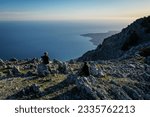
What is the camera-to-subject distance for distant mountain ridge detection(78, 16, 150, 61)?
83.6 meters

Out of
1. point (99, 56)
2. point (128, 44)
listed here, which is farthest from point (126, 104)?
point (99, 56)

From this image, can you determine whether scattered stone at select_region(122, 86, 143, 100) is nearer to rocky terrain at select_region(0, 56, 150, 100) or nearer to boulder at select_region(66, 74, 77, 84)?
rocky terrain at select_region(0, 56, 150, 100)

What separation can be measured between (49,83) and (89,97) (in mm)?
6675

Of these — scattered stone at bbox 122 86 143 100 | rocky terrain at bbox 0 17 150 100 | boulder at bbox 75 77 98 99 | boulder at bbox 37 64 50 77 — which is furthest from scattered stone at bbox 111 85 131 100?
boulder at bbox 37 64 50 77

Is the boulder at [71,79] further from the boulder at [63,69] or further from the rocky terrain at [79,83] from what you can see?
the boulder at [63,69]

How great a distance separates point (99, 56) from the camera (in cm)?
9069

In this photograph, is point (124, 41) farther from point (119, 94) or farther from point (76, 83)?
point (76, 83)

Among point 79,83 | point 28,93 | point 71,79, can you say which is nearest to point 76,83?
point 79,83

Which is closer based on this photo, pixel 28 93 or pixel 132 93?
pixel 28 93

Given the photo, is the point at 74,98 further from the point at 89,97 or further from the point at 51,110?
the point at 51,110

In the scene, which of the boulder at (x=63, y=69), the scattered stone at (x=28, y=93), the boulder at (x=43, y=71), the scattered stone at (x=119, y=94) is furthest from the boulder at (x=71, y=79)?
the boulder at (x=63, y=69)

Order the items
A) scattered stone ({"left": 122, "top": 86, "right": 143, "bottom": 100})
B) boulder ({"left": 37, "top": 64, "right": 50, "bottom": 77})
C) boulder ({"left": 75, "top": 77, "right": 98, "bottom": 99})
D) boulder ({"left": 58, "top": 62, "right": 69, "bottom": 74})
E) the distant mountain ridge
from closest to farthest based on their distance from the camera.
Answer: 1. boulder ({"left": 75, "top": 77, "right": 98, "bottom": 99})
2. scattered stone ({"left": 122, "top": 86, "right": 143, "bottom": 100})
3. boulder ({"left": 37, "top": 64, "right": 50, "bottom": 77})
4. boulder ({"left": 58, "top": 62, "right": 69, "bottom": 74})
5. the distant mountain ridge

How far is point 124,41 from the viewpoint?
8900cm

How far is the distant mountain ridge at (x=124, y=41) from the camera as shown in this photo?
274ft
